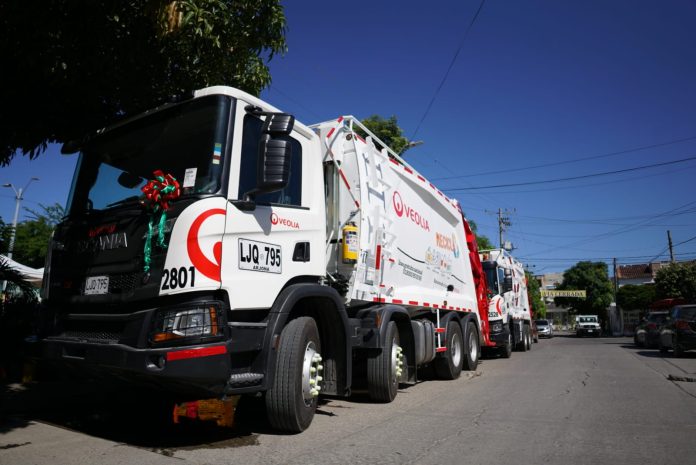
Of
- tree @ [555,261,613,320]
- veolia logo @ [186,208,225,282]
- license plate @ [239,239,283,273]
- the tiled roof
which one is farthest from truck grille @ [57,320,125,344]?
the tiled roof

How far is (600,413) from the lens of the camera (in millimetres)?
6156

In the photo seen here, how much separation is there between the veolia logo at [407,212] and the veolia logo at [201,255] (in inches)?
157

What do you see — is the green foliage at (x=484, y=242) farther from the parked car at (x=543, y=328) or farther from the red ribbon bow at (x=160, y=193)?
the red ribbon bow at (x=160, y=193)

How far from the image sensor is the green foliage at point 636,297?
1663 inches

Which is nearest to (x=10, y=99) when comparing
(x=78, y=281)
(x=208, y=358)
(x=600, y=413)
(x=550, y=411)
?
(x=78, y=281)

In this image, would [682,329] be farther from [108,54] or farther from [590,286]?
[590,286]

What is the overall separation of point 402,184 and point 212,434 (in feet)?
15.7

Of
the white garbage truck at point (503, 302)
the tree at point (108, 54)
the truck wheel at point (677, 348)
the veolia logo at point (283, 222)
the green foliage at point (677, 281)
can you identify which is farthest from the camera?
the green foliage at point (677, 281)

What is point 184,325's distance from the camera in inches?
153

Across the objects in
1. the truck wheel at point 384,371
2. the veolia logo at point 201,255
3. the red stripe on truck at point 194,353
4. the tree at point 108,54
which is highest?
the tree at point 108,54

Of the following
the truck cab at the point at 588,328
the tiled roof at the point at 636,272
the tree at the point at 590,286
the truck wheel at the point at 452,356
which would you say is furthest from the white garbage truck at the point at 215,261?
the tiled roof at the point at 636,272

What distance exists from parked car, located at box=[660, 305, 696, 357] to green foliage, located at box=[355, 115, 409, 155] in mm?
10085

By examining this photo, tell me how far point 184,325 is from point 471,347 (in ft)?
27.4

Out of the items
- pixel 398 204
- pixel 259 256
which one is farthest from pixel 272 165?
pixel 398 204
